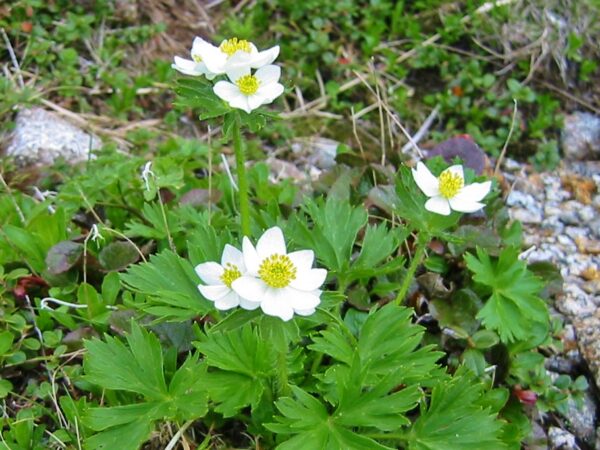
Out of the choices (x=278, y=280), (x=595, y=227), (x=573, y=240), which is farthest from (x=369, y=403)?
(x=595, y=227)

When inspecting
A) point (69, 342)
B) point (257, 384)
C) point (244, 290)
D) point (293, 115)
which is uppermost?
point (244, 290)

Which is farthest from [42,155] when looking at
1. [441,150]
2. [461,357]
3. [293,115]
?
[461,357]

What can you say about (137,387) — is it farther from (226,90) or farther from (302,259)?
(226,90)

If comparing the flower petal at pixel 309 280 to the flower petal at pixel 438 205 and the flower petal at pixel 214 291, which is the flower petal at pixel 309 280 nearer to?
the flower petal at pixel 214 291

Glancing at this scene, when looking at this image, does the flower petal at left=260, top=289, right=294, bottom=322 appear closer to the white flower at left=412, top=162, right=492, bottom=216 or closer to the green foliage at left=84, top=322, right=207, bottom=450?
the green foliage at left=84, top=322, right=207, bottom=450

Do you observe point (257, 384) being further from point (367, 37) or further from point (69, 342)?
point (367, 37)

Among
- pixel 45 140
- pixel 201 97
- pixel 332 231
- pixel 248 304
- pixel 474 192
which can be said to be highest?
pixel 201 97

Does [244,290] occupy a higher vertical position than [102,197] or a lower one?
higher

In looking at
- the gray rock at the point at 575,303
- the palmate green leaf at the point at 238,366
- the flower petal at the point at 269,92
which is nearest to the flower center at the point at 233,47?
the flower petal at the point at 269,92
